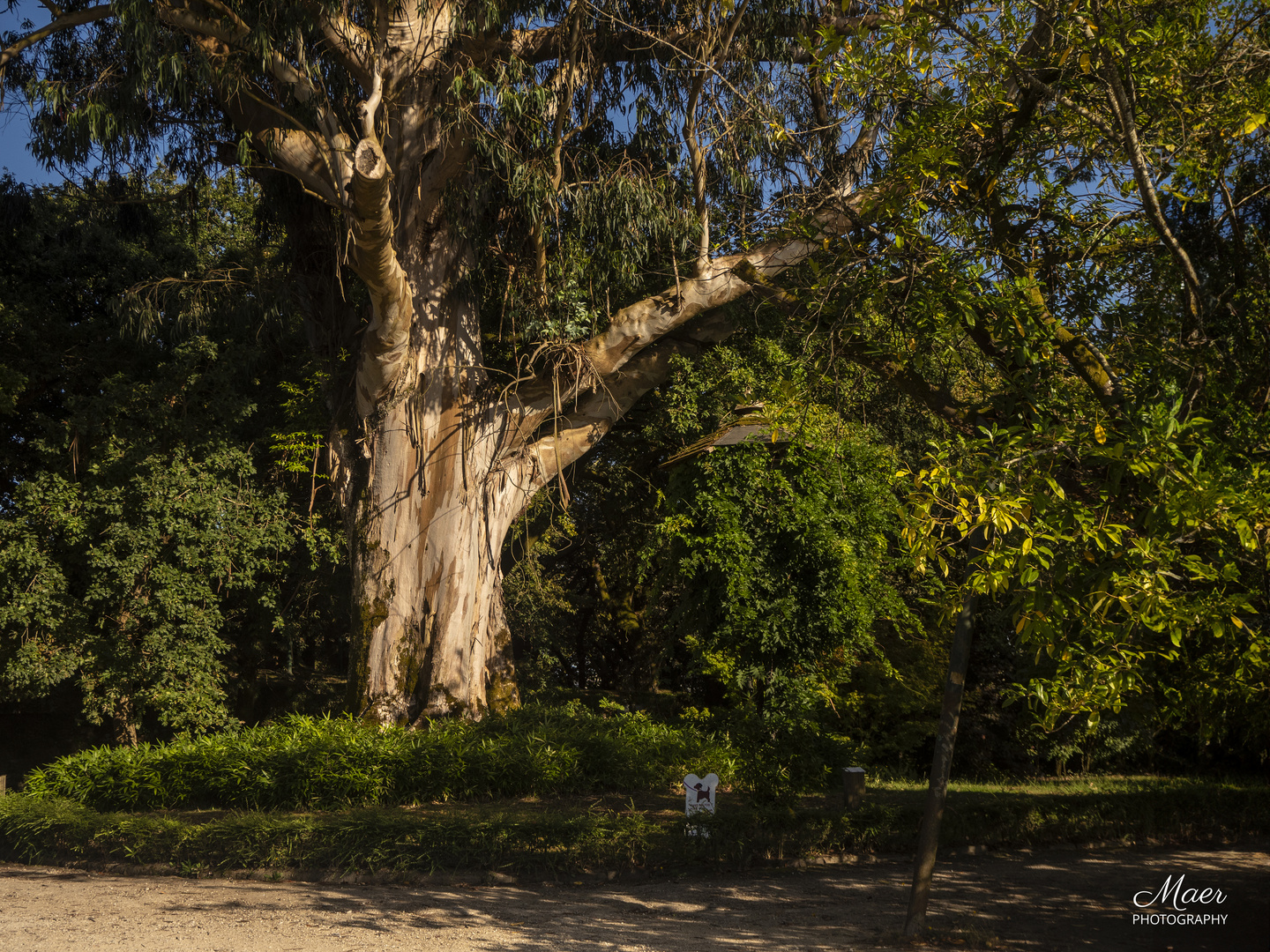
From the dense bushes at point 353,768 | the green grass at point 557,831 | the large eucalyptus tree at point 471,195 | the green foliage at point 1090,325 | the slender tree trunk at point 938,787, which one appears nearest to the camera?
the green foliage at point 1090,325

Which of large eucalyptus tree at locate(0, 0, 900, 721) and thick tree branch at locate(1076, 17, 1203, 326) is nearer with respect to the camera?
thick tree branch at locate(1076, 17, 1203, 326)

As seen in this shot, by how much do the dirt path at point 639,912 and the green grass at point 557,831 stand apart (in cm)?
29

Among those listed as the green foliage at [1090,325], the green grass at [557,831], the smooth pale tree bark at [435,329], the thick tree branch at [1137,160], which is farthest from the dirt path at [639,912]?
the smooth pale tree bark at [435,329]

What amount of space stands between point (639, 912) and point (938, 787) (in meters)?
2.38

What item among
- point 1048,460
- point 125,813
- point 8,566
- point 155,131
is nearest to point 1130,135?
point 1048,460

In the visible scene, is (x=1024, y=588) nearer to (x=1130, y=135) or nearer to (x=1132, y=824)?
(x=1130, y=135)

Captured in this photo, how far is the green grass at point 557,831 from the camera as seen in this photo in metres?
7.61

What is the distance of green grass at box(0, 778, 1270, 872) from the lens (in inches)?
300

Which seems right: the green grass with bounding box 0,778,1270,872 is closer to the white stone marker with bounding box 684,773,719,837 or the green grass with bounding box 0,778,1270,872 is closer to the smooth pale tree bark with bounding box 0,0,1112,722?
the white stone marker with bounding box 684,773,719,837

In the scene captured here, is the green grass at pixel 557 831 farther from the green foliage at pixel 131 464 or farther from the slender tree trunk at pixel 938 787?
the green foliage at pixel 131 464

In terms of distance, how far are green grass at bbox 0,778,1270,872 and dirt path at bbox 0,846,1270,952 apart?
288mm

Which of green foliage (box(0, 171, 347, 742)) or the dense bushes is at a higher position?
green foliage (box(0, 171, 347, 742))
